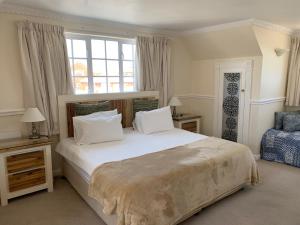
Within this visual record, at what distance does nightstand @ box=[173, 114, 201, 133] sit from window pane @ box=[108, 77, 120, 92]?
1.19 m

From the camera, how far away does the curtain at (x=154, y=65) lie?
151 inches

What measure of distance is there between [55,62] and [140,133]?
152 centimetres

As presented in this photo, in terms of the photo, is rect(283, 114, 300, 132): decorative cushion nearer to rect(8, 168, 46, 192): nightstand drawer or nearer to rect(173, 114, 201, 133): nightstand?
rect(173, 114, 201, 133): nightstand

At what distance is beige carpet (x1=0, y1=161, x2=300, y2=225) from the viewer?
2.26 metres

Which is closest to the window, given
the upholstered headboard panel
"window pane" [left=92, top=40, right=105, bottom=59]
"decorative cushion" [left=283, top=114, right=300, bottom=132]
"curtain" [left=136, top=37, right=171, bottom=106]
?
"window pane" [left=92, top=40, right=105, bottom=59]

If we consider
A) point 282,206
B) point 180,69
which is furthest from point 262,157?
point 180,69

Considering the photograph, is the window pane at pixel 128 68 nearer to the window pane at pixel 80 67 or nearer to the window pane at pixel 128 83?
the window pane at pixel 128 83

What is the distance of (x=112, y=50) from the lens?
364 cm

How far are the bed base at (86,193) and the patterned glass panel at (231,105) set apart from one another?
1505mm

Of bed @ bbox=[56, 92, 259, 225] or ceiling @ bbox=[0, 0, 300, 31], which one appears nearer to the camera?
bed @ bbox=[56, 92, 259, 225]

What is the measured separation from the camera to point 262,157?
13.0 feet

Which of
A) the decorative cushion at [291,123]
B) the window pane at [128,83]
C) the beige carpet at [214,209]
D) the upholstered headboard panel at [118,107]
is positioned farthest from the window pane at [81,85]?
the decorative cushion at [291,123]

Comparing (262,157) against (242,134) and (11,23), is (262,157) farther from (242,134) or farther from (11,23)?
(11,23)

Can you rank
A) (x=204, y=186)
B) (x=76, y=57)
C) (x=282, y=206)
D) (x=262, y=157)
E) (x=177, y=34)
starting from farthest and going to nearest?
(x=177, y=34)
(x=262, y=157)
(x=76, y=57)
(x=282, y=206)
(x=204, y=186)
